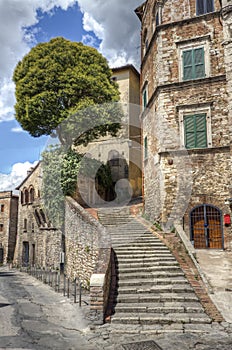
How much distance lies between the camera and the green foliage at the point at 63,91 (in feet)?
63.8

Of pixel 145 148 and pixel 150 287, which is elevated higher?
pixel 145 148

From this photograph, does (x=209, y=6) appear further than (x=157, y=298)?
Yes

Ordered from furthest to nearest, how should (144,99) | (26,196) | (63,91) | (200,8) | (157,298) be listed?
(26,196)
(63,91)
(144,99)
(200,8)
(157,298)

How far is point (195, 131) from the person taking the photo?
14.4 m

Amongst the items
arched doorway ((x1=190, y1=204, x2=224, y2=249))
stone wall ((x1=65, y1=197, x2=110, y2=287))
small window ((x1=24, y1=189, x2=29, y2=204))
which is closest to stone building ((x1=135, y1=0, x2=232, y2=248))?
arched doorway ((x1=190, y1=204, x2=224, y2=249))

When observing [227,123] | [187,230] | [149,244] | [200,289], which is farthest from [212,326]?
[227,123]

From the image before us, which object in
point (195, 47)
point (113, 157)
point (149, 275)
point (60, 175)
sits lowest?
point (149, 275)

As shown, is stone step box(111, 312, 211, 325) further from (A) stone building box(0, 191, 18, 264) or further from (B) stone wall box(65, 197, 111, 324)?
(A) stone building box(0, 191, 18, 264)

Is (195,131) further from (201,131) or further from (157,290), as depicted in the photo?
(157,290)

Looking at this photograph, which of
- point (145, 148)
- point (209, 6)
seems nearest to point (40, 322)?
point (145, 148)

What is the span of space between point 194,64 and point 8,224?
86.8ft

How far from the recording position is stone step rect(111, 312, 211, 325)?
24.5 ft

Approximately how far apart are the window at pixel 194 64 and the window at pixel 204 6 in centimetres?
213

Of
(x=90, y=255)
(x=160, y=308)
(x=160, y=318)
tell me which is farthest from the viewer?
(x=90, y=255)
